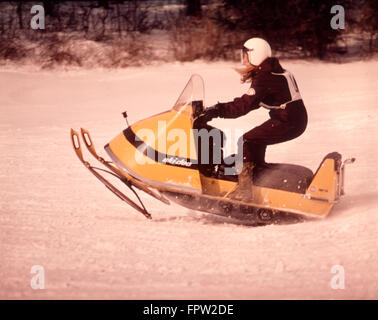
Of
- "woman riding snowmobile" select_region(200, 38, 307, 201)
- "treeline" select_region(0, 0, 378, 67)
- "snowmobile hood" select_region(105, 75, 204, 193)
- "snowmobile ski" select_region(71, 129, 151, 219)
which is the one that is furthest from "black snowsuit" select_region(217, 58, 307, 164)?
"treeline" select_region(0, 0, 378, 67)

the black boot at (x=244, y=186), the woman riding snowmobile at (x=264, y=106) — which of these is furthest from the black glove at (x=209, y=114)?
the black boot at (x=244, y=186)

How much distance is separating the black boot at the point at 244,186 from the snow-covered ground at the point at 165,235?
310mm

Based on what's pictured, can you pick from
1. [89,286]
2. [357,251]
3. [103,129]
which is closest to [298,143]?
[103,129]

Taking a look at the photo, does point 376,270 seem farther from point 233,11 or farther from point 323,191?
point 233,11

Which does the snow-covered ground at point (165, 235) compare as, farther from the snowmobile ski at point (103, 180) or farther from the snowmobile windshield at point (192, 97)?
the snowmobile windshield at point (192, 97)

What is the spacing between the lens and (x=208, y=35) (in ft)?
52.9

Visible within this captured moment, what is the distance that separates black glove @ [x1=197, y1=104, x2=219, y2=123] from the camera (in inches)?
236

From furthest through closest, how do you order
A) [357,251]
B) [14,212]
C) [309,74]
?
[309,74], [14,212], [357,251]

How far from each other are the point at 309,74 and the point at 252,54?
8979 millimetres

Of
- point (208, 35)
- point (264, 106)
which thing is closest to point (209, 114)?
point (264, 106)

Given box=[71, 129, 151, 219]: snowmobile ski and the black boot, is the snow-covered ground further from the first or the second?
the black boot

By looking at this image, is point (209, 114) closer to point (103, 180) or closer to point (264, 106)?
point (264, 106)

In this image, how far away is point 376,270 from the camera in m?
5.07

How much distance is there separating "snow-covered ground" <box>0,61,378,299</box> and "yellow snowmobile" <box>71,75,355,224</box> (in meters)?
0.21
